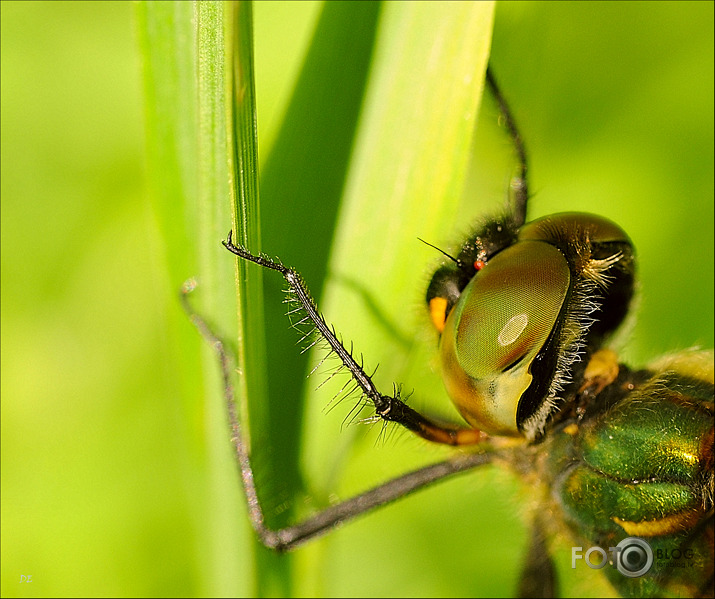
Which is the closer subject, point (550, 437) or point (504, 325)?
point (504, 325)

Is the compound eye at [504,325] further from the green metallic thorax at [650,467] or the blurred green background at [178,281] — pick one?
the green metallic thorax at [650,467]

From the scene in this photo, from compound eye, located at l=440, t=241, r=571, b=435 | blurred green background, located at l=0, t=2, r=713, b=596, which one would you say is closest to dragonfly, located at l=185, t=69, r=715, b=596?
compound eye, located at l=440, t=241, r=571, b=435

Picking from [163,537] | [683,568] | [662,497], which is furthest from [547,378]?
[163,537]

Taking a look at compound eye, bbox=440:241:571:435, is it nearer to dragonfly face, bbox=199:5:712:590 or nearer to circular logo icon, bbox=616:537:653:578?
dragonfly face, bbox=199:5:712:590

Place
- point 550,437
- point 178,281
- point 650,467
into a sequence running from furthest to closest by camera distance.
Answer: point 550,437, point 650,467, point 178,281

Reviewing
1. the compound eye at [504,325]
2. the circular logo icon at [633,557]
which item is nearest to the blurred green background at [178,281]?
the compound eye at [504,325]

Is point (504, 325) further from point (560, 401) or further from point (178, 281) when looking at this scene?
point (178, 281)

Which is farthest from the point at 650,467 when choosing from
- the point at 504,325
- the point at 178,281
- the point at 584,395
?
the point at 178,281
